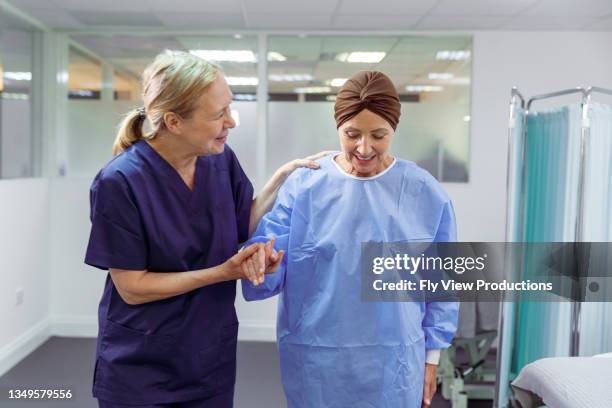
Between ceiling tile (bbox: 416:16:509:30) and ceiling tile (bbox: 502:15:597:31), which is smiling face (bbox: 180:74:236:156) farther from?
ceiling tile (bbox: 502:15:597:31)

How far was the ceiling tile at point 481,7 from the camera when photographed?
334cm

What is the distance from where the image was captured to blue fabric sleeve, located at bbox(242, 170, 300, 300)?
1404mm

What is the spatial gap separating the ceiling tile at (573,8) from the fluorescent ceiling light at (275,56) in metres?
1.52

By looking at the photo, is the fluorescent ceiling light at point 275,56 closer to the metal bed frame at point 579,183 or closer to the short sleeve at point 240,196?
the metal bed frame at point 579,183

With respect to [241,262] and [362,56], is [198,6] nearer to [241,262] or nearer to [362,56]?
[362,56]

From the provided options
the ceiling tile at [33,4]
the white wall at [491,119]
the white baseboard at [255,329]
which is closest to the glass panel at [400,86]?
the white wall at [491,119]

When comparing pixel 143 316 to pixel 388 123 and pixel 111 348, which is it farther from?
pixel 388 123

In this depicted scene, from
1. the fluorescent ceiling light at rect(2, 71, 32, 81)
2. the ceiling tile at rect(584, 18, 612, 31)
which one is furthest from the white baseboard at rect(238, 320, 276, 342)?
the ceiling tile at rect(584, 18, 612, 31)

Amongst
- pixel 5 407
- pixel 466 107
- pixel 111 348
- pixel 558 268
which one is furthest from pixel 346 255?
pixel 466 107

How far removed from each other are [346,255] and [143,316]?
45 centimetres

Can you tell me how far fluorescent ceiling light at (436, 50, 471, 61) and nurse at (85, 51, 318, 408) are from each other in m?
3.05

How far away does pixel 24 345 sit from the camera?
3.73 meters

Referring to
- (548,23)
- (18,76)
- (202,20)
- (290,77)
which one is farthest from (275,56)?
(548,23)

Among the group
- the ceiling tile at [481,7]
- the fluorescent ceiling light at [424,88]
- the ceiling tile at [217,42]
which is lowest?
the fluorescent ceiling light at [424,88]
